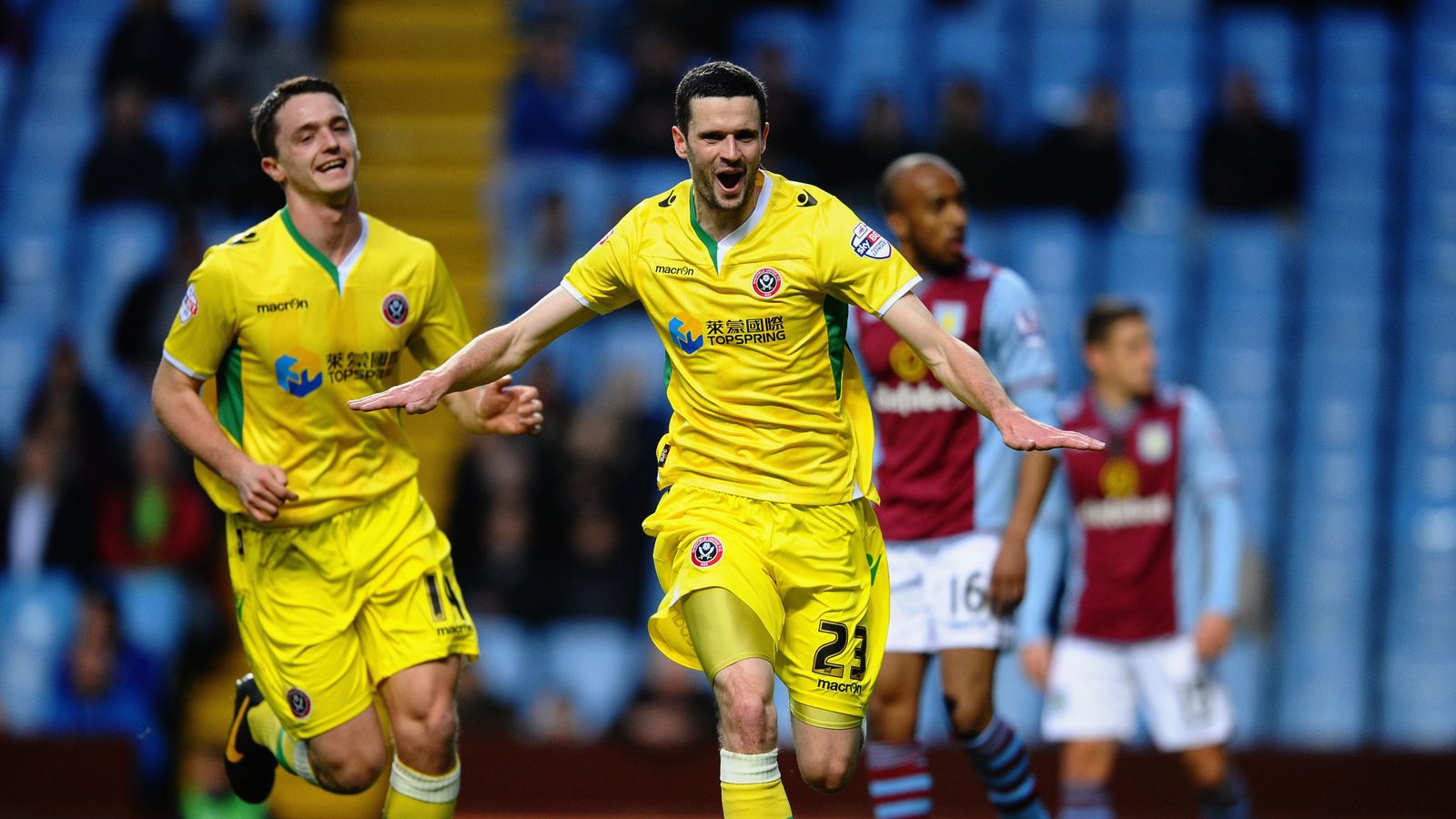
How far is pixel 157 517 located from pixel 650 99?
12.8ft

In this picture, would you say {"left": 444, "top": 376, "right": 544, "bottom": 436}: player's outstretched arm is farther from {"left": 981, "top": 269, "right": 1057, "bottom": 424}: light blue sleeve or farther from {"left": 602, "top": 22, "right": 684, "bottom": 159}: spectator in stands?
{"left": 602, "top": 22, "right": 684, "bottom": 159}: spectator in stands

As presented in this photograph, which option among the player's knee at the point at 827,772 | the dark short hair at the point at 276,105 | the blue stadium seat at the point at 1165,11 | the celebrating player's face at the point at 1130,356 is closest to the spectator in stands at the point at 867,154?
the blue stadium seat at the point at 1165,11

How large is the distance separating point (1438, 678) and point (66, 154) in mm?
8867

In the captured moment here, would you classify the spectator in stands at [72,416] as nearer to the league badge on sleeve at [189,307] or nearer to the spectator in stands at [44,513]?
the spectator in stands at [44,513]

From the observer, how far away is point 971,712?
6.38 metres

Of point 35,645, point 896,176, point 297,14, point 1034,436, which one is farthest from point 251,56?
point 1034,436

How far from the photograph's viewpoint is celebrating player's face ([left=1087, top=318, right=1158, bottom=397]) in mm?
7637

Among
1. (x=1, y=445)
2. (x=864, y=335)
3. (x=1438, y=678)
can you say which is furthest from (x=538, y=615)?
(x=1438, y=678)

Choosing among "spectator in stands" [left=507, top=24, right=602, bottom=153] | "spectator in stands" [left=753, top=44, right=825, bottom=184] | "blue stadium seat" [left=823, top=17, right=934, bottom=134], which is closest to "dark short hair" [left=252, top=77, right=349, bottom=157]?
"spectator in stands" [left=753, top=44, right=825, bottom=184]

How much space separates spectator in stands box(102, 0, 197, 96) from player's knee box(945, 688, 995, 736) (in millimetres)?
7651

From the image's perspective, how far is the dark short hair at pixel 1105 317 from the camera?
25.1 ft

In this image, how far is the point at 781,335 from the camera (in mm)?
5320

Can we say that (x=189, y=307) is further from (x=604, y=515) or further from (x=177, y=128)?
(x=177, y=128)

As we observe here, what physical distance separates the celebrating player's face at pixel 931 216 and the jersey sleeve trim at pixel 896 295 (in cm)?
132
